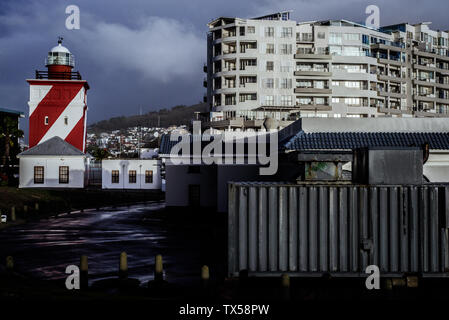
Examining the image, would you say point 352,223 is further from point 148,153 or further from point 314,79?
point 314,79

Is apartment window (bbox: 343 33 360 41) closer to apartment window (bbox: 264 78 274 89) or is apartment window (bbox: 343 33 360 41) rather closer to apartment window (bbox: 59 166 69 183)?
apartment window (bbox: 264 78 274 89)

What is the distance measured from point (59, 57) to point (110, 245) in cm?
4641

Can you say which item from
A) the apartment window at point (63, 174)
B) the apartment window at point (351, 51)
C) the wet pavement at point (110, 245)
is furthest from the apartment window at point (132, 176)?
the apartment window at point (351, 51)

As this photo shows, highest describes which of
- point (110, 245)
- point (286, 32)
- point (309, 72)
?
point (286, 32)

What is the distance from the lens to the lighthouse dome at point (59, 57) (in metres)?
64.1

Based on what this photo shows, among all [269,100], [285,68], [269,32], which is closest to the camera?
[269,32]

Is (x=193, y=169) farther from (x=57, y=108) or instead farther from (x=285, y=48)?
(x=285, y=48)

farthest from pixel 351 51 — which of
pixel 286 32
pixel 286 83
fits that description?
pixel 286 83

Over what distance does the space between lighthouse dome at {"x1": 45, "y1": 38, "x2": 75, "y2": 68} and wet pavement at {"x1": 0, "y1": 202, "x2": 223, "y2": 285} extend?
3227 centimetres

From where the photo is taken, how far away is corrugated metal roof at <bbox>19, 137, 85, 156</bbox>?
198 feet

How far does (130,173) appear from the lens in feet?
213

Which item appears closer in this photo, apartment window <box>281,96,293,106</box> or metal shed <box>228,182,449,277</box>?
metal shed <box>228,182,449,277</box>

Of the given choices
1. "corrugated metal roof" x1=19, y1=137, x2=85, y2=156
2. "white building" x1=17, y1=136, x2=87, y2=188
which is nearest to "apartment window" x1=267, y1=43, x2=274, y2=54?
"corrugated metal roof" x1=19, y1=137, x2=85, y2=156

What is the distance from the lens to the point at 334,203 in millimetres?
14242
